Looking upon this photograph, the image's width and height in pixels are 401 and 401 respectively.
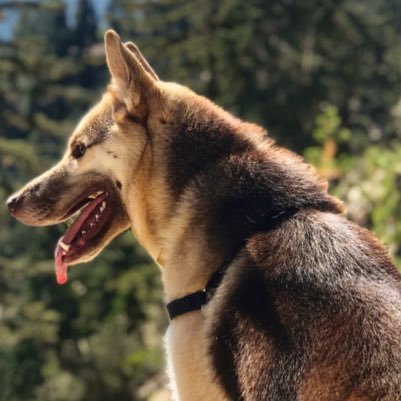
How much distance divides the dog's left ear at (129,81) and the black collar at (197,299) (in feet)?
2.68

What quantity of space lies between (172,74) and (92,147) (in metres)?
19.6

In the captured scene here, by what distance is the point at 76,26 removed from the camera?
57.2 m

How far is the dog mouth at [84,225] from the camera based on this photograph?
353cm

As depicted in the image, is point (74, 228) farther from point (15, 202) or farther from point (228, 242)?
point (228, 242)

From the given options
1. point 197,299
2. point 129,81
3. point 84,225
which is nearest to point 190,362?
point 197,299

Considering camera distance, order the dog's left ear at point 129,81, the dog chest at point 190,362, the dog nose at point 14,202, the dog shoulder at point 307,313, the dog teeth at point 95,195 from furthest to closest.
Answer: the dog nose at point 14,202 → the dog teeth at point 95,195 → the dog's left ear at point 129,81 → the dog chest at point 190,362 → the dog shoulder at point 307,313

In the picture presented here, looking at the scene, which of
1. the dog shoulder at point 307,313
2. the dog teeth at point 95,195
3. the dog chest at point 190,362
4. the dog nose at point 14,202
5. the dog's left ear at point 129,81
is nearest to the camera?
the dog shoulder at point 307,313

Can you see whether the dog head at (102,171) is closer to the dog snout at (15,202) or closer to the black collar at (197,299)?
the dog snout at (15,202)

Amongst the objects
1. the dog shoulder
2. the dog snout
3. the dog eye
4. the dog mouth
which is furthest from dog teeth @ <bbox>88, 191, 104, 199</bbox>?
the dog shoulder

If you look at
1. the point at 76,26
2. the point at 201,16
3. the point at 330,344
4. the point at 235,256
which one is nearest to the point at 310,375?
the point at 330,344

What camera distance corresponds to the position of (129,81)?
3.39m

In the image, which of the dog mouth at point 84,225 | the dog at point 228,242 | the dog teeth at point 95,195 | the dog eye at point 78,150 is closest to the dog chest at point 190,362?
the dog at point 228,242

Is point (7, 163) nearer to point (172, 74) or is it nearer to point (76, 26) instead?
point (172, 74)

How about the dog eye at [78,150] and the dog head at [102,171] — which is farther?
the dog eye at [78,150]
